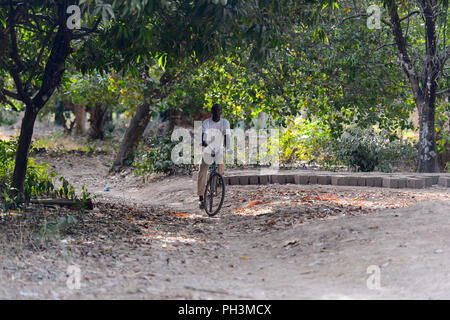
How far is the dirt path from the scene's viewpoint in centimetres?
486

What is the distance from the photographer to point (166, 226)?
332 inches

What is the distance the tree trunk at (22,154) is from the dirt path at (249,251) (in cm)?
72

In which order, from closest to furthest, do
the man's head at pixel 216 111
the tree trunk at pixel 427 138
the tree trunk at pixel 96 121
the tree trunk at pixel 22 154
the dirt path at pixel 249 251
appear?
the dirt path at pixel 249 251 → the tree trunk at pixel 22 154 → the man's head at pixel 216 111 → the tree trunk at pixel 427 138 → the tree trunk at pixel 96 121

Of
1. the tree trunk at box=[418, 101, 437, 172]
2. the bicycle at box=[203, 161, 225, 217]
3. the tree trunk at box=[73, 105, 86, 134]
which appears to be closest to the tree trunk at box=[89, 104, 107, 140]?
the tree trunk at box=[73, 105, 86, 134]

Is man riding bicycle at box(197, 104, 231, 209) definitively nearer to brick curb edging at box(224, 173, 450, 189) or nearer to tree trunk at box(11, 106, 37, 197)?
tree trunk at box(11, 106, 37, 197)

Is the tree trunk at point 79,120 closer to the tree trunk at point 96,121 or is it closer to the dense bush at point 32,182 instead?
the tree trunk at point 96,121

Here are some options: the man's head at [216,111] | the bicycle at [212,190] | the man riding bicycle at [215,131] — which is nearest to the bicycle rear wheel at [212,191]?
the bicycle at [212,190]

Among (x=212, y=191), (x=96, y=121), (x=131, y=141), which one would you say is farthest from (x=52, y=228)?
(x=96, y=121)

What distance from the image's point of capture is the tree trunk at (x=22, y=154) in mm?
8273

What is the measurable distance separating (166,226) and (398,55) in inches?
294

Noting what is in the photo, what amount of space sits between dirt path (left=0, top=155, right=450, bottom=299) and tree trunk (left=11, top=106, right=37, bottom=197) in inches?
28.2

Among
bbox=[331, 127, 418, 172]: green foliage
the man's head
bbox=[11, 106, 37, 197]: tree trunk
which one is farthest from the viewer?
bbox=[331, 127, 418, 172]: green foliage

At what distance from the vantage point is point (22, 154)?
8.34 metres

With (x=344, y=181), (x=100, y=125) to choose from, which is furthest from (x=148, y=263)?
(x=100, y=125)
